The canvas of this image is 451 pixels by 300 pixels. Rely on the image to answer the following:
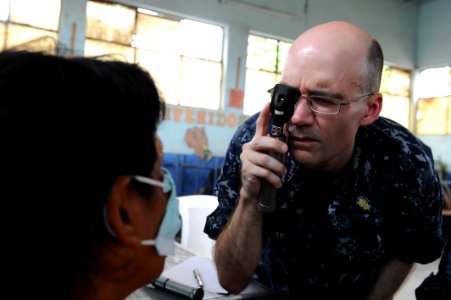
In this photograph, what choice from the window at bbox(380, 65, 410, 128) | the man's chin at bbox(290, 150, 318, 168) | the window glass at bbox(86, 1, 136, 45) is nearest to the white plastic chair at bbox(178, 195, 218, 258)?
the man's chin at bbox(290, 150, 318, 168)

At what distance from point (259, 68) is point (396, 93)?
3.20m

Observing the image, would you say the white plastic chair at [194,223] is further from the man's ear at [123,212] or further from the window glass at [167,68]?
the window glass at [167,68]

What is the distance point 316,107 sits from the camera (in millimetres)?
1306

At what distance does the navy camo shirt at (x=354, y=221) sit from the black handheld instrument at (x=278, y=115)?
0.25 m

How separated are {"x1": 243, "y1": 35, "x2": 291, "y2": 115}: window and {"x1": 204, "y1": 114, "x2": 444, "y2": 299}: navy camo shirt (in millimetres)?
5042

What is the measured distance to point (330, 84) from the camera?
50.8 inches

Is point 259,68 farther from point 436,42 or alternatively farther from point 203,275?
point 203,275

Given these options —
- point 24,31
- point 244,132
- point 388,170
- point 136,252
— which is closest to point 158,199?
point 136,252

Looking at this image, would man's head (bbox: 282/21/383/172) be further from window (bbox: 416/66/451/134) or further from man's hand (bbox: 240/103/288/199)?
window (bbox: 416/66/451/134)

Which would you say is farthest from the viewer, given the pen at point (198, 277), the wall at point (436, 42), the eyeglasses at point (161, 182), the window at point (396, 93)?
the window at point (396, 93)

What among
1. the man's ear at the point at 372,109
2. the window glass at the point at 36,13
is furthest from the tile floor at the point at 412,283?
the window glass at the point at 36,13

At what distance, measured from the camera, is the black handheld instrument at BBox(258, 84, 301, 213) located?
1.15m

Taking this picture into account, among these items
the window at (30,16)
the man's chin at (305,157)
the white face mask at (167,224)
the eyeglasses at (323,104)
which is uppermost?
the window at (30,16)

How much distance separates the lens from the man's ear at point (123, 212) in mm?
616
